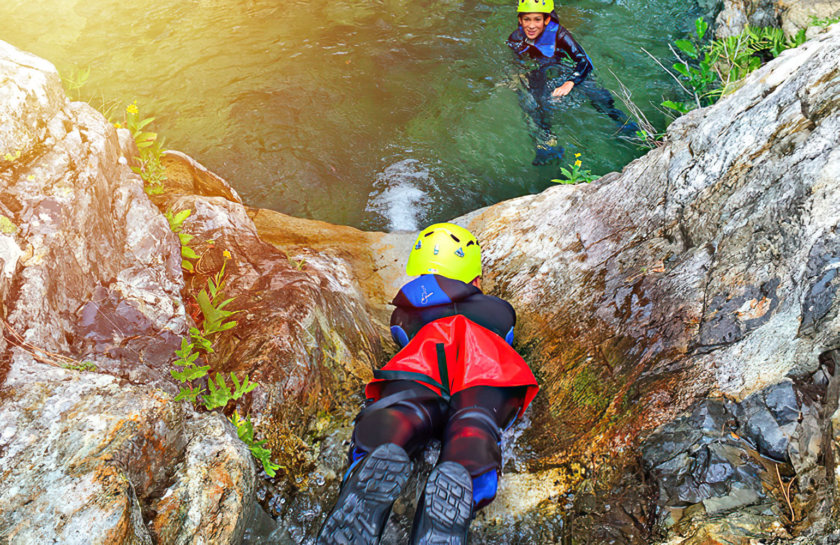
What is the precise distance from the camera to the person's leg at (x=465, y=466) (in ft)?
7.50

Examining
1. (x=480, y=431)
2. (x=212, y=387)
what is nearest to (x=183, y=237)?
(x=212, y=387)

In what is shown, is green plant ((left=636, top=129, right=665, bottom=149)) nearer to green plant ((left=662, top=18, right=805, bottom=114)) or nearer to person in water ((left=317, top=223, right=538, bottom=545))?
green plant ((left=662, top=18, right=805, bottom=114))

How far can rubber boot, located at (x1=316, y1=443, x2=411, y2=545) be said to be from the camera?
225 centimetres

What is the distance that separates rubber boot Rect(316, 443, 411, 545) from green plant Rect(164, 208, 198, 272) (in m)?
1.80

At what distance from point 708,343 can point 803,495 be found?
0.82m

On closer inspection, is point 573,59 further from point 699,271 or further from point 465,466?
point 465,466

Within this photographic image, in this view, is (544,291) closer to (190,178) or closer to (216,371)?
(216,371)

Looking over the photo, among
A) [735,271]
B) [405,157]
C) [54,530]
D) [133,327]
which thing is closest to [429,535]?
[54,530]

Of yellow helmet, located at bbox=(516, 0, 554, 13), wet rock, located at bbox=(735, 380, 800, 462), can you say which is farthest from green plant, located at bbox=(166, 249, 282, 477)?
yellow helmet, located at bbox=(516, 0, 554, 13)

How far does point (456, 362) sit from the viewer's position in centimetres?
324

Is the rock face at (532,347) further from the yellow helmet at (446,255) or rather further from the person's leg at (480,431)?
the yellow helmet at (446,255)

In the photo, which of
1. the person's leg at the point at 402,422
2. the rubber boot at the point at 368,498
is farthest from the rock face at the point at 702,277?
the rubber boot at the point at 368,498

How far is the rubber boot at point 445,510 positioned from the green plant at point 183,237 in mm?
2123

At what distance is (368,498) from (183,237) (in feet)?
6.96
